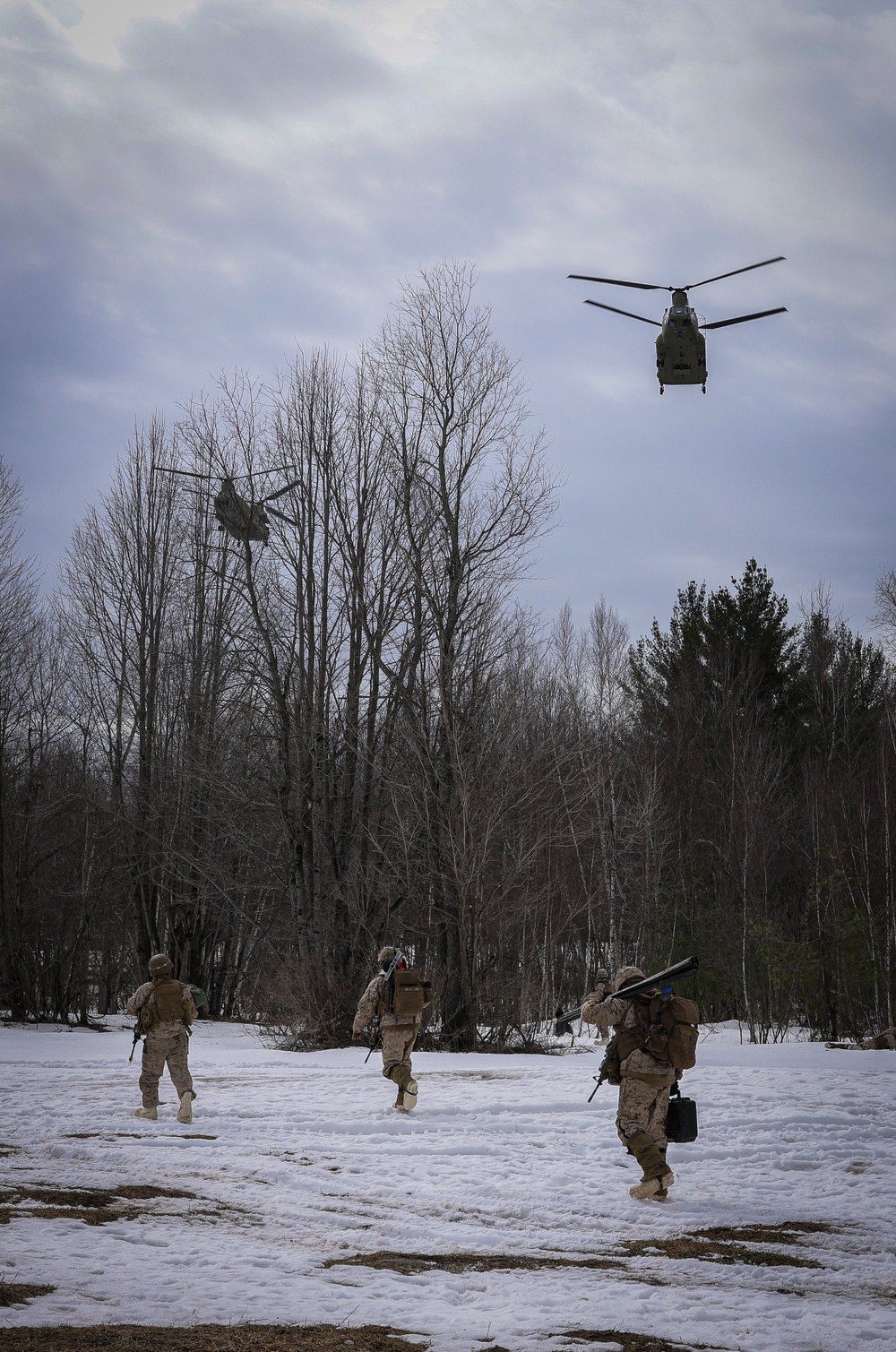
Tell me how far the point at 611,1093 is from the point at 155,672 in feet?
67.7

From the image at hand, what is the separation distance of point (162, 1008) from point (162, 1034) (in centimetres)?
25

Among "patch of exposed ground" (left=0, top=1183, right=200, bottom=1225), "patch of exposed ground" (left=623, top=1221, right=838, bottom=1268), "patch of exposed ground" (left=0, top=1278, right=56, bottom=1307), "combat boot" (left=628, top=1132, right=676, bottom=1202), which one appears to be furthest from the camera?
"combat boot" (left=628, top=1132, right=676, bottom=1202)

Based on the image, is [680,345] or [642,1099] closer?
[642,1099]

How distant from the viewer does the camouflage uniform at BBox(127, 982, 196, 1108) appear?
11742mm

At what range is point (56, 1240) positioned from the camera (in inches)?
261

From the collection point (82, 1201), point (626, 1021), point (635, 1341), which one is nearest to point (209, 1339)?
point (635, 1341)

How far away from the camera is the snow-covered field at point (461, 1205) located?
5.66m

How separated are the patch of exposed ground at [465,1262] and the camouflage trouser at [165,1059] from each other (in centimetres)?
523

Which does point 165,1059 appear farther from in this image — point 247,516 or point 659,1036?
point 247,516

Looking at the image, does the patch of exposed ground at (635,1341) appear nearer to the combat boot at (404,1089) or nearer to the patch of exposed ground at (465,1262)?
the patch of exposed ground at (465,1262)

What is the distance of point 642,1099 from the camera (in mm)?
8609

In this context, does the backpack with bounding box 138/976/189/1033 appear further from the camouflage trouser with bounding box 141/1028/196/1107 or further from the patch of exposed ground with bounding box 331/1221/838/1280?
the patch of exposed ground with bounding box 331/1221/838/1280

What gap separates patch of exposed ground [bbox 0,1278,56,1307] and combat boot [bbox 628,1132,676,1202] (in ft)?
14.4

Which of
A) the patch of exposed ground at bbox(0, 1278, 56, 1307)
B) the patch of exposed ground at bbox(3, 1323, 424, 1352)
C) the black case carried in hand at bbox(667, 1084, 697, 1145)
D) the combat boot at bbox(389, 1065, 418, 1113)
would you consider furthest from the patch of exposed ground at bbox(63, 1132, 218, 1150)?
the patch of exposed ground at bbox(3, 1323, 424, 1352)
